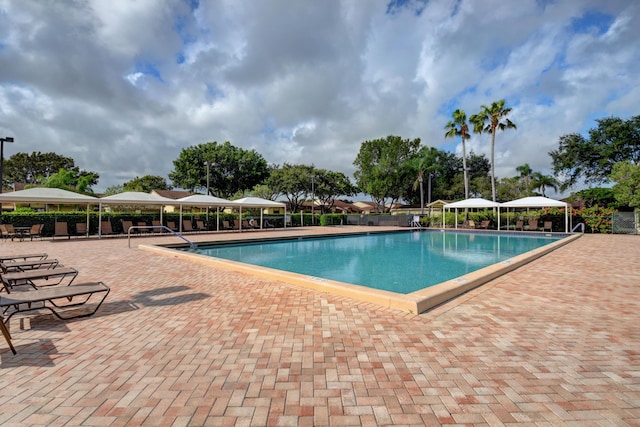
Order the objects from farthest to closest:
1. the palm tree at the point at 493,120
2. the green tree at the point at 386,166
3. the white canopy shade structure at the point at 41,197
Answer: the green tree at the point at 386,166 → the palm tree at the point at 493,120 → the white canopy shade structure at the point at 41,197

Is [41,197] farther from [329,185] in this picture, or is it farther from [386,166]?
[386,166]

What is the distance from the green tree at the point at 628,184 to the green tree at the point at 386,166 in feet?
71.0

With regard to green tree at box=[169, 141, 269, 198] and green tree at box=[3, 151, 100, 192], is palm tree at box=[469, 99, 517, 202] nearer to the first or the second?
green tree at box=[169, 141, 269, 198]

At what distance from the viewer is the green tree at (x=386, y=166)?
4009 cm

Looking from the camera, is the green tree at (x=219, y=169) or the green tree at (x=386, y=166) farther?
the green tree at (x=219, y=169)

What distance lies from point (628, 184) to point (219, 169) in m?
40.1

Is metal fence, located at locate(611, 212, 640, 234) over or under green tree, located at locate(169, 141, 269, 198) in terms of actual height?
under

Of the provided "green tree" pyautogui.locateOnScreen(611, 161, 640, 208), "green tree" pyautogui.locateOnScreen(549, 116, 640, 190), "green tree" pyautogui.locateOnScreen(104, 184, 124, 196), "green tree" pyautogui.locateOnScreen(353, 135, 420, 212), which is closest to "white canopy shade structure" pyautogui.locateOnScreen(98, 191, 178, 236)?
"green tree" pyautogui.locateOnScreen(104, 184, 124, 196)

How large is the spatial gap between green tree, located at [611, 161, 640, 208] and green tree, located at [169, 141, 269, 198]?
3586 centimetres

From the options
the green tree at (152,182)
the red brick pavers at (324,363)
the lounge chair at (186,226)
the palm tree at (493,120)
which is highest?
the palm tree at (493,120)

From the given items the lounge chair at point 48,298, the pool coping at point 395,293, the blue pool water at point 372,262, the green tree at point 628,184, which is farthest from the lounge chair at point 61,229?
the green tree at point 628,184

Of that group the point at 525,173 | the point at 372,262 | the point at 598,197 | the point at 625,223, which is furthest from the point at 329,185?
the point at 372,262

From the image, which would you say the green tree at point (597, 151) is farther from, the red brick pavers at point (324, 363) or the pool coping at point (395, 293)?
the red brick pavers at point (324, 363)

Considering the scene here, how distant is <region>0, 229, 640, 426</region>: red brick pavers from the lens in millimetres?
1938
